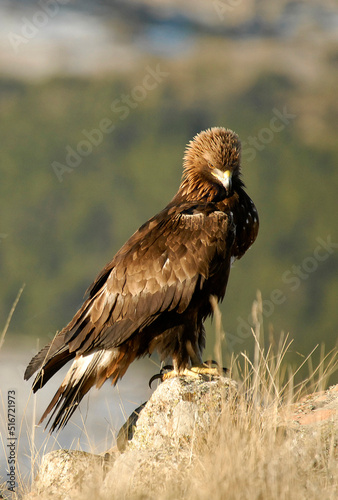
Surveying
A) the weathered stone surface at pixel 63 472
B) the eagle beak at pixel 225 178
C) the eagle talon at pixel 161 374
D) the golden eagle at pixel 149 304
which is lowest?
the weathered stone surface at pixel 63 472

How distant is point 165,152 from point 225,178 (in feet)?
290

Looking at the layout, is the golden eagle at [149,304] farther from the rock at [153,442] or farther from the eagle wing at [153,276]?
the rock at [153,442]

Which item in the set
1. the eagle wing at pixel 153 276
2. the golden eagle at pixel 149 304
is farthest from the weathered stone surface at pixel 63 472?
the eagle wing at pixel 153 276

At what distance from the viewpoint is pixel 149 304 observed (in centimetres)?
577

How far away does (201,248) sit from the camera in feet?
18.8

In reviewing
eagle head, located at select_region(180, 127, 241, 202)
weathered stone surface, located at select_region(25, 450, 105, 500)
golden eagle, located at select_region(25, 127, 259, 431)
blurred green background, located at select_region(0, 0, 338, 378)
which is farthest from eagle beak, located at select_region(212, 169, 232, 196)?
blurred green background, located at select_region(0, 0, 338, 378)

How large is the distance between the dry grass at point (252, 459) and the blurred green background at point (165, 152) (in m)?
53.8

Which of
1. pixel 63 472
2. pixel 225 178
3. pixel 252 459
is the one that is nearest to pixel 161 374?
pixel 63 472

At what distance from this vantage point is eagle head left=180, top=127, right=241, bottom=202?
6.27 m

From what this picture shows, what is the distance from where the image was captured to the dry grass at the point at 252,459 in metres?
4.00

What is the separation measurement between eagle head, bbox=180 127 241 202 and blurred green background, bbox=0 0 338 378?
2077 inches

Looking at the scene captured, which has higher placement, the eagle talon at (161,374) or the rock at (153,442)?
the eagle talon at (161,374)

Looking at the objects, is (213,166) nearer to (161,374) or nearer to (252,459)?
(161,374)

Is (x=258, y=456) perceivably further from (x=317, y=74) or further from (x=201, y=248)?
(x=317, y=74)
